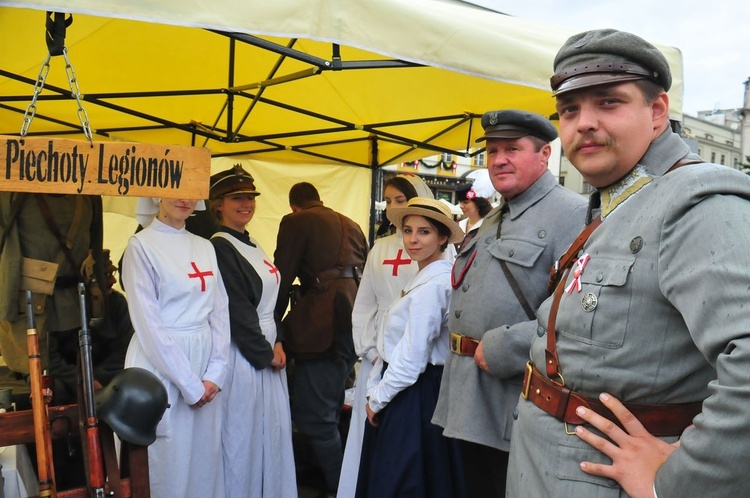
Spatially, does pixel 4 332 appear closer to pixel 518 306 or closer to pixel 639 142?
pixel 518 306

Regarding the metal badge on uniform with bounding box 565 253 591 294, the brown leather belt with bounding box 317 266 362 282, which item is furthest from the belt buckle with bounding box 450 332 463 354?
the brown leather belt with bounding box 317 266 362 282

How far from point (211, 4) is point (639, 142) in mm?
1407

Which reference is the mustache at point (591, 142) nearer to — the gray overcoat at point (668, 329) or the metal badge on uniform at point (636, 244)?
the gray overcoat at point (668, 329)

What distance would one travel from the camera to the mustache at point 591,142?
1.35m

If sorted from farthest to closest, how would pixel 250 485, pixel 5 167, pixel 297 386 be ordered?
pixel 297 386
pixel 250 485
pixel 5 167

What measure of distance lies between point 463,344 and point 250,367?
143cm

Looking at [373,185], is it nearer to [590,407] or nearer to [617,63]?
[617,63]

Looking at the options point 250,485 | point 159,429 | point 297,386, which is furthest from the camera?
point 297,386

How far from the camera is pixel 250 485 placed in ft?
10.8

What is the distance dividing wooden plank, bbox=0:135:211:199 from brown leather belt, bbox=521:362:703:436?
122 cm

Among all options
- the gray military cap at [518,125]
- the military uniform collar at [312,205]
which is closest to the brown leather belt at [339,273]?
the military uniform collar at [312,205]

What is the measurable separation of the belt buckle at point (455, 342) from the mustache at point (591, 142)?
1214mm

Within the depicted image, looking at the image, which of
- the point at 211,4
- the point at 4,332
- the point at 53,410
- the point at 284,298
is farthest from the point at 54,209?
the point at 211,4

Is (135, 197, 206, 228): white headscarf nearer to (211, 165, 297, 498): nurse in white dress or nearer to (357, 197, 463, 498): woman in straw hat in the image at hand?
(211, 165, 297, 498): nurse in white dress
